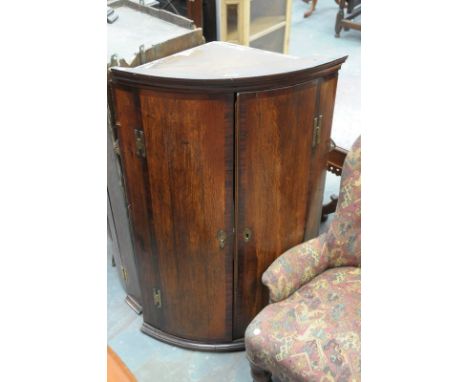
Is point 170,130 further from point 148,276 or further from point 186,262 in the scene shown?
point 148,276

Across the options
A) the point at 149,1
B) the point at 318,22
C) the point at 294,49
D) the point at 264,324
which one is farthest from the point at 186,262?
the point at 318,22

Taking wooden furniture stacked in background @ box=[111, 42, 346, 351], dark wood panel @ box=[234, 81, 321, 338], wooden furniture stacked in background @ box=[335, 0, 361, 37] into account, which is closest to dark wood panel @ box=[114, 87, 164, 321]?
wooden furniture stacked in background @ box=[111, 42, 346, 351]

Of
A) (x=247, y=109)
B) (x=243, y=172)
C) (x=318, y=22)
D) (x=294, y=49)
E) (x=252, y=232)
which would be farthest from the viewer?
(x=318, y=22)

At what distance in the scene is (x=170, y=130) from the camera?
4.21 ft

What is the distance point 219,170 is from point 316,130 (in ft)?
1.18

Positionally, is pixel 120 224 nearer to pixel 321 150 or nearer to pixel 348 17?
pixel 321 150

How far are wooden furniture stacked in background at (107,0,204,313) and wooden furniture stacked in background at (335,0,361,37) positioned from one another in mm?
3089

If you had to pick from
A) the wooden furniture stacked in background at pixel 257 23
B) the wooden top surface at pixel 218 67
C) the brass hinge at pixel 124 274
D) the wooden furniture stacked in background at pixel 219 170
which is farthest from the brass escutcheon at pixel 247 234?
the wooden furniture stacked in background at pixel 257 23

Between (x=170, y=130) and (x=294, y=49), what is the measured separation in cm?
320

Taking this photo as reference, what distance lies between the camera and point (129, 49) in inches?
56.6

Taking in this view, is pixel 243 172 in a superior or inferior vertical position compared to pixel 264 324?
superior

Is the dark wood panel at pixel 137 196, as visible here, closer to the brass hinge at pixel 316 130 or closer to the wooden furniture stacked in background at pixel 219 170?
the wooden furniture stacked in background at pixel 219 170

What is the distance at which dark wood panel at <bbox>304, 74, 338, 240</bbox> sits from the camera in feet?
4.58

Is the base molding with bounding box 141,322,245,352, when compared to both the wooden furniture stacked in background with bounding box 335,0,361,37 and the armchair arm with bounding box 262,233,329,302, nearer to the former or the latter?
the armchair arm with bounding box 262,233,329,302
